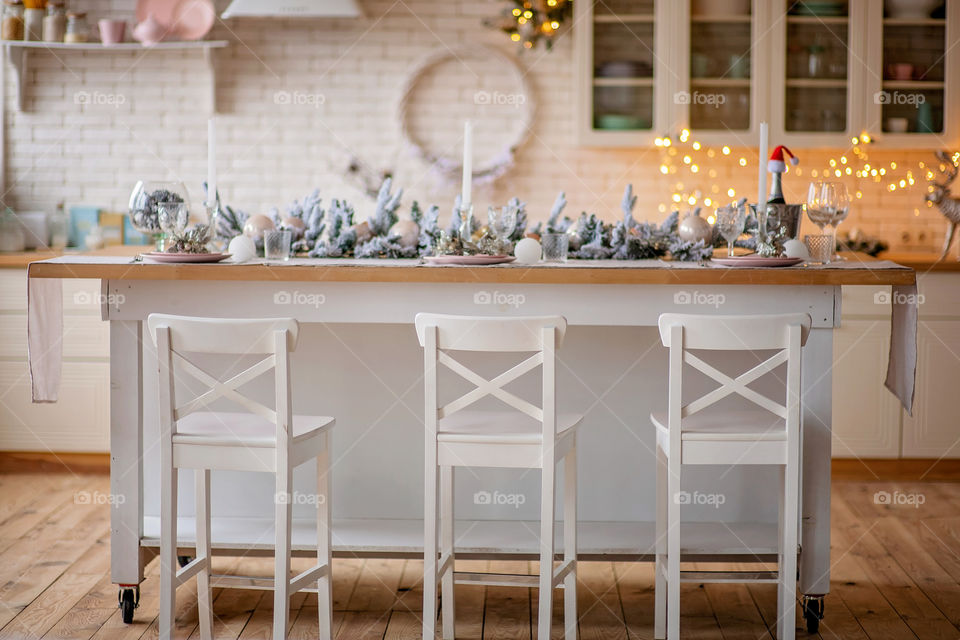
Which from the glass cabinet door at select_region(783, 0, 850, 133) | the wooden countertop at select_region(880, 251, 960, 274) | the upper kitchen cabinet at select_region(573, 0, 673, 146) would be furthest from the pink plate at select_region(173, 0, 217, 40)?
the wooden countertop at select_region(880, 251, 960, 274)

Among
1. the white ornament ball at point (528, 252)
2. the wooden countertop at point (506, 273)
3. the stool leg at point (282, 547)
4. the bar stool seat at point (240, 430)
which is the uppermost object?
the white ornament ball at point (528, 252)

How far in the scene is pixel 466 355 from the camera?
293cm

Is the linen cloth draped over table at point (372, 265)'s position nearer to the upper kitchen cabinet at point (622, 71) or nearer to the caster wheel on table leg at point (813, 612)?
the caster wheel on table leg at point (813, 612)

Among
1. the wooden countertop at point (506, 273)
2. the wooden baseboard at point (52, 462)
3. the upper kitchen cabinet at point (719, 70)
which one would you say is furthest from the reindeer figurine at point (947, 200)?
the wooden baseboard at point (52, 462)

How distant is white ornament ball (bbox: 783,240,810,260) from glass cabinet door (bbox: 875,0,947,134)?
6.90 feet

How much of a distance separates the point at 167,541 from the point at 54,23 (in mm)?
3215

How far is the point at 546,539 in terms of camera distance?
2.42 m

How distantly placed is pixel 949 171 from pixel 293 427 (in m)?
3.34

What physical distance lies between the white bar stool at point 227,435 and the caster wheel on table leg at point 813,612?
1.32 metres

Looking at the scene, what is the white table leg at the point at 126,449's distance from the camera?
2785mm

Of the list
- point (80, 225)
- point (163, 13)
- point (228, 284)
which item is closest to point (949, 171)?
point (228, 284)

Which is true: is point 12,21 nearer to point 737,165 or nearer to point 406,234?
point 406,234

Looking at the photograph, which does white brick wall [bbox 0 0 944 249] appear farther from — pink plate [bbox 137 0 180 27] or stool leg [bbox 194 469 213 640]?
stool leg [bbox 194 469 213 640]

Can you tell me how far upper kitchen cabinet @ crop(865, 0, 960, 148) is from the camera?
14.8ft
